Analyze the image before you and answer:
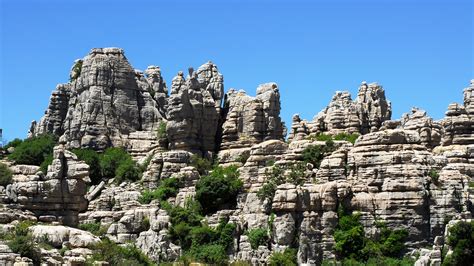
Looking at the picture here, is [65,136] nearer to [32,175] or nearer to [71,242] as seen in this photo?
[32,175]

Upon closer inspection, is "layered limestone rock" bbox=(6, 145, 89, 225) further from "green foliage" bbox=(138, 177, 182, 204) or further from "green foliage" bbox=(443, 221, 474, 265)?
"green foliage" bbox=(443, 221, 474, 265)

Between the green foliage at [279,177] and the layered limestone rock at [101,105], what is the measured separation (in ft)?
51.6

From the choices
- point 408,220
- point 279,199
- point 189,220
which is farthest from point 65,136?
point 408,220

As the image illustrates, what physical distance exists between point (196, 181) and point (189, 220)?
4.49 metres

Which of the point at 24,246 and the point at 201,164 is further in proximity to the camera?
the point at 201,164

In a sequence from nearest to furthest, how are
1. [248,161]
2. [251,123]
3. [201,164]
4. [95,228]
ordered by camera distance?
[95,228] → [248,161] → [201,164] → [251,123]

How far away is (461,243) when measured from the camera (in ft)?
202

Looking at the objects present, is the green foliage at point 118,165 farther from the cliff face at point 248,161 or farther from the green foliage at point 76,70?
the green foliage at point 76,70

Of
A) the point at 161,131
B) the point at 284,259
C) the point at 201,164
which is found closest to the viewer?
the point at 284,259

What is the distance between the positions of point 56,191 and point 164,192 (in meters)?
7.11

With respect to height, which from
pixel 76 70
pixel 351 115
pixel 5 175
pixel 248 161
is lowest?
pixel 5 175

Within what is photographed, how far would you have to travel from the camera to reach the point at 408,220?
217 feet

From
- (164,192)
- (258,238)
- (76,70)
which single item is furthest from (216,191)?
(76,70)

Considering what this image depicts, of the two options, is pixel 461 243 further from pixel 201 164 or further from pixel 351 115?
pixel 201 164
